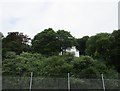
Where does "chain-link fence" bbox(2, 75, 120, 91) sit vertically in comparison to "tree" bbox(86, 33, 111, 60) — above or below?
below

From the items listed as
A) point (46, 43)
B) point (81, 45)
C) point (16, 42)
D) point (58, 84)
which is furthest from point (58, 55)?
point (58, 84)

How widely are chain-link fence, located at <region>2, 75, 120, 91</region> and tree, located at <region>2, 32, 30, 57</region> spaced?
24.7 feet

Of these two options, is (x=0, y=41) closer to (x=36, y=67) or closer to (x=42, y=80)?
(x=36, y=67)

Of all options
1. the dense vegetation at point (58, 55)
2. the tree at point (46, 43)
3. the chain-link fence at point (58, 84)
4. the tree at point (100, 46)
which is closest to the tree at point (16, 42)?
the dense vegetation at point (58, 55)

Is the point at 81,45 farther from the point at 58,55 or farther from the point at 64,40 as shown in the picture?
the point at 58,55

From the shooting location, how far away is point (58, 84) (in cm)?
1226

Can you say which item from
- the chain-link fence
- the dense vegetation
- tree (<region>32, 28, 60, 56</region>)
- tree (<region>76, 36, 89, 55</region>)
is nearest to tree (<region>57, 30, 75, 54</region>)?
the dense vegetation

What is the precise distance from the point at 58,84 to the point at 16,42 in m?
10.7

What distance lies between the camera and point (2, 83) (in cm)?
1212

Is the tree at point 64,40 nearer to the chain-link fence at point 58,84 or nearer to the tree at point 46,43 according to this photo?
the tree at point 46,43

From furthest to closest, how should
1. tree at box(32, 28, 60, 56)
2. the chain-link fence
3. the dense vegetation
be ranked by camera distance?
1. tree at box(32, 28, 60, 56)
2. the dense vegetation
3. the chain-link fence

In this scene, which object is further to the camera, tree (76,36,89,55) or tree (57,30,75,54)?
tree (76,36,89,55)

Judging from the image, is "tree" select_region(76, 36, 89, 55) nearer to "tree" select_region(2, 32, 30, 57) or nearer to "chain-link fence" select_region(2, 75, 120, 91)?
"tree" select_region(2, 32, 30, 57)

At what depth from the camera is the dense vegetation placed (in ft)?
49.4
